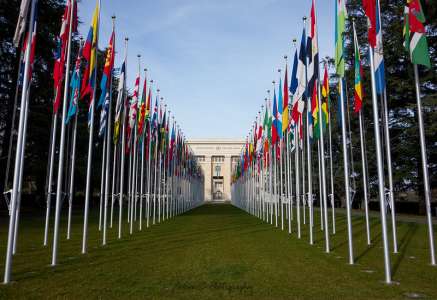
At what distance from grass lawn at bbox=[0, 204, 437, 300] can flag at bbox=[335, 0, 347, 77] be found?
567 cm

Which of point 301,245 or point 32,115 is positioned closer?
point 301,245

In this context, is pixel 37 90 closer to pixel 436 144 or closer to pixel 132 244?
pixel 132 244

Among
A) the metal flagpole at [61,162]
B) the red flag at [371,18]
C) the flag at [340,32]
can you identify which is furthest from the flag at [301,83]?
the metal flagpole at [61,162]

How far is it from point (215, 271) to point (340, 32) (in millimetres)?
7609

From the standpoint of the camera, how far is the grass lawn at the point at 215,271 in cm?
726

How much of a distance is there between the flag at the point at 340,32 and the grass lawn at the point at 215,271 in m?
5.67

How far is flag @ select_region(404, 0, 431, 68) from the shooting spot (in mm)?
9797

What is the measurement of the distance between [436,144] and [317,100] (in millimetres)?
18207

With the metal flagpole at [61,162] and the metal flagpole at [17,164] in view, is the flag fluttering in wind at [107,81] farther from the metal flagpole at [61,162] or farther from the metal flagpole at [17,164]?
the metal flagpole at [17,164]

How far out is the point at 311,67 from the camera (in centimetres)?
1341

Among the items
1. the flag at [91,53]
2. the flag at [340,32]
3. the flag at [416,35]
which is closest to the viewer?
the flag at [416,35]

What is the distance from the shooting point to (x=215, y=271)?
367 inches

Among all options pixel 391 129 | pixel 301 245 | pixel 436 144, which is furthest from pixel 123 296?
pixel 391 129

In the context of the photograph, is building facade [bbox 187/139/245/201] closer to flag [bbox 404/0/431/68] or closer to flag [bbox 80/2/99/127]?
flag [bbox 80/2/99/127]
